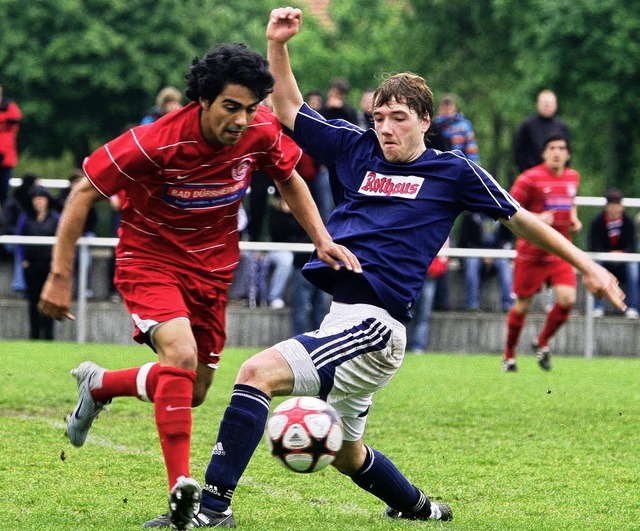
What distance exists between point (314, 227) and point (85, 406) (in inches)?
59.7

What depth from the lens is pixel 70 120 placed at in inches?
1243

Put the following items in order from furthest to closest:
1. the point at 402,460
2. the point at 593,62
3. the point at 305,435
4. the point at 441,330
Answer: the point at 593,62
the point at 441,330
the point at 402,460
the point at 305,435

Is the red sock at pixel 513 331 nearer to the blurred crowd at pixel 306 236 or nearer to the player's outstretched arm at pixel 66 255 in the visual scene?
the blurred crowd at pixel 306 236

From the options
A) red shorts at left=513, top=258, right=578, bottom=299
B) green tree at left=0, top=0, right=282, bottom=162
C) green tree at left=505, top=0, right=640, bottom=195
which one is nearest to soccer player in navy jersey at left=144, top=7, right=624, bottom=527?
red shorts at left=513, top=258, right=578, bottom=299

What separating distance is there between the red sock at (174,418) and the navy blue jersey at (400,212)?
0.81m

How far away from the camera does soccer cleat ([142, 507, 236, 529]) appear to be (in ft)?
18.1

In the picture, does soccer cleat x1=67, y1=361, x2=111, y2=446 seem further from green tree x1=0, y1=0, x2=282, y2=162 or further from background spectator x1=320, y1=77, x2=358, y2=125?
green tree x1=0, y1=0, x2=282, y2=162

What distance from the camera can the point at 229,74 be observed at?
5.90 metres

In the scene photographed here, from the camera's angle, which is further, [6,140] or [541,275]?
[6,140]

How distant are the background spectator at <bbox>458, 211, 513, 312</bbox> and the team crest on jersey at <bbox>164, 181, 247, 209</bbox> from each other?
33.5 ft

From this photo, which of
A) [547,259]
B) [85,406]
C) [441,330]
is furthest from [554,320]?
[85,406]

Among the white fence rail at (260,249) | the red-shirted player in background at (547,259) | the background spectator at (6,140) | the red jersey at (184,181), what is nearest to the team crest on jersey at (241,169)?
the red jersey at (184,181)

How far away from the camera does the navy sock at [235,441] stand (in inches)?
219

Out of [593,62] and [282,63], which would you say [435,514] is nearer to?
[282,63]
